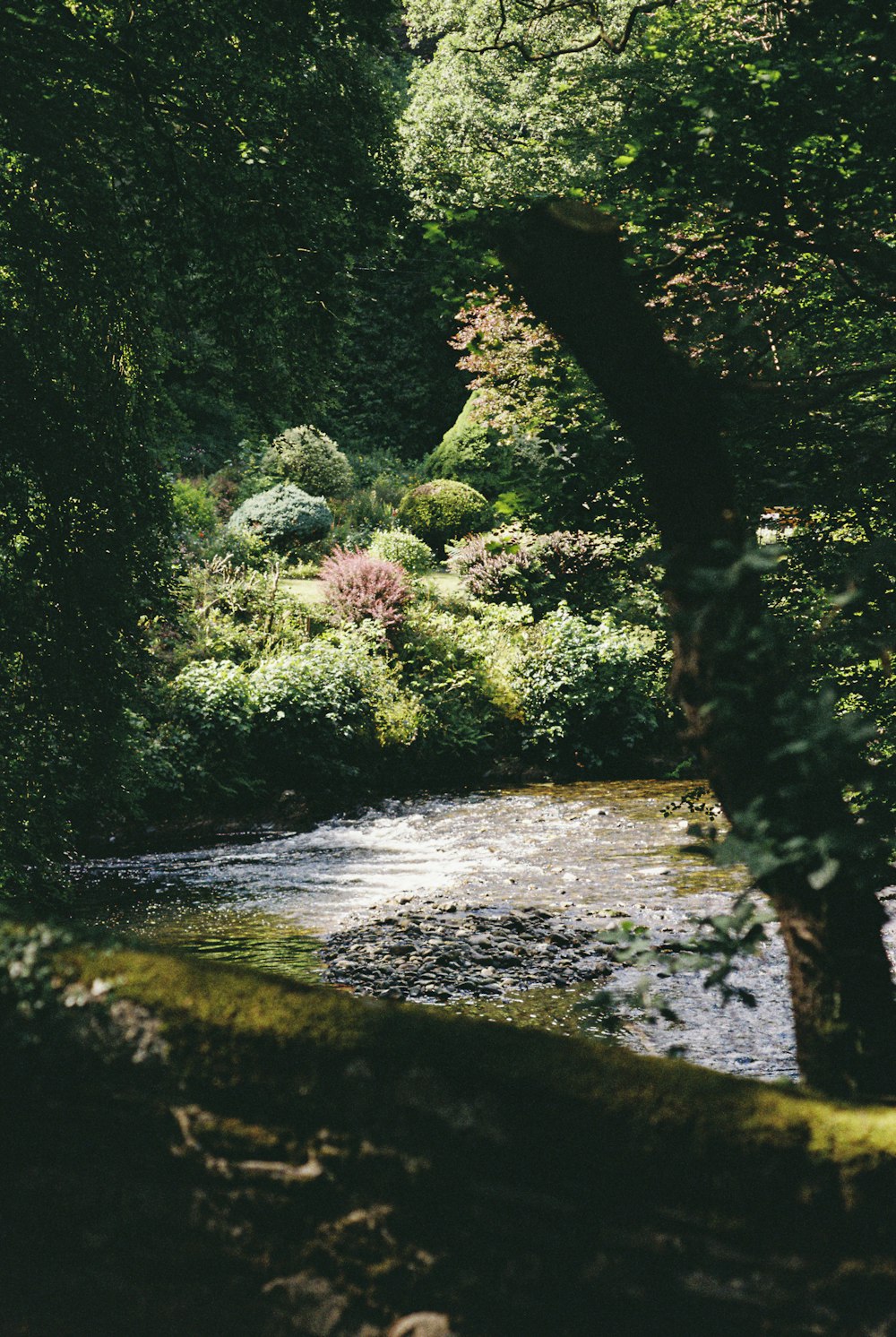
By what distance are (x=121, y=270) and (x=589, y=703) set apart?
9660 millimetres

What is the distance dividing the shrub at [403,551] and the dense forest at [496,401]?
18.5ft

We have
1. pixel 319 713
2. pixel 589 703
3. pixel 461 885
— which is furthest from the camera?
pixel 589 703

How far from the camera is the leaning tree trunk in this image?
2131mm

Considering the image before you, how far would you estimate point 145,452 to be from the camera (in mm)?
7125

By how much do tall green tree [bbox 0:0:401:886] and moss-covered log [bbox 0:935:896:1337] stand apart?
4144 mm

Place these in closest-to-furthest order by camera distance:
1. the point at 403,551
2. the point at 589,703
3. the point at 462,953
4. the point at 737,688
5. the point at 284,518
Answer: the point at 737,688
the point at 462,953
the point at 589,703
the point at 403,551
the point at 284,518

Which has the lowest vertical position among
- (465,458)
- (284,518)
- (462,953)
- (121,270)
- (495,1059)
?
(462,953)

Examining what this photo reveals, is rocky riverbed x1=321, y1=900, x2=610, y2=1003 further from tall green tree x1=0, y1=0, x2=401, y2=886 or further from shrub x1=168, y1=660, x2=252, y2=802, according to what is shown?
shrub x1=168, y1=660, x2=252, y2=802

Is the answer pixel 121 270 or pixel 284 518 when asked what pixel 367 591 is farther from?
pixel 121 270

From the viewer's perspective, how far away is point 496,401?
559 inches

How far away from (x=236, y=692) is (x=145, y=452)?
5461 mm

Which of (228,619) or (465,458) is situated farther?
(465,458)

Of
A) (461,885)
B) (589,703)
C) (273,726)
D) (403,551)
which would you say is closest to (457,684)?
(589,703)

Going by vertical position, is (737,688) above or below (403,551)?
below
